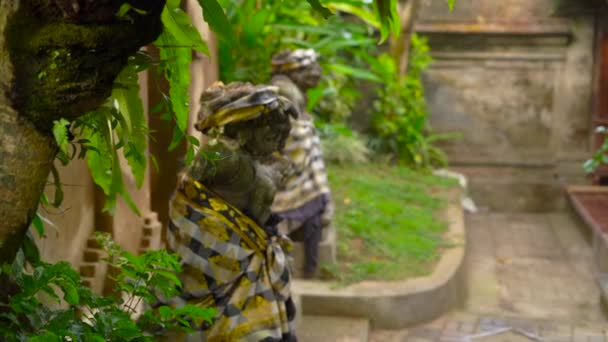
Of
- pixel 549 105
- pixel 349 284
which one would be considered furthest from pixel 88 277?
pixel 549 105

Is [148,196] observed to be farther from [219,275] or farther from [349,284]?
Result: [349,284]

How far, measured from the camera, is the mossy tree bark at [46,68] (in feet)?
6.84

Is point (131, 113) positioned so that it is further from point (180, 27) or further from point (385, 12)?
point (385, 12)

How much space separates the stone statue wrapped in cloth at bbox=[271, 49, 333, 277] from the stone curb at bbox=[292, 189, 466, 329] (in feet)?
1.18

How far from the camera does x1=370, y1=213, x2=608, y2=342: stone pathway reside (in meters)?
6.22

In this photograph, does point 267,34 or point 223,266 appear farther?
point 267,34

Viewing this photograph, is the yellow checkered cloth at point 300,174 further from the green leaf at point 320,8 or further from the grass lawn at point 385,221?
the green leaf at point 320,8

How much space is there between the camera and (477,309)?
7.32 meters

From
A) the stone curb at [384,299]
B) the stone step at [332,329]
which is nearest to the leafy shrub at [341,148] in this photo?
the stone curb at [384,299]

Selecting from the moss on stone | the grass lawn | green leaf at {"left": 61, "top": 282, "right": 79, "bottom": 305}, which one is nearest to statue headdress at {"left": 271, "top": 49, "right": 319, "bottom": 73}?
the grass lawn

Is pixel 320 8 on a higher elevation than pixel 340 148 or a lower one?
higher

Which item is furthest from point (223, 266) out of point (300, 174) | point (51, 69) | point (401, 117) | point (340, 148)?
point (401, 117)

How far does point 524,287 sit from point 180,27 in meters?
6.22

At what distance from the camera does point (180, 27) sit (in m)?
2.62
